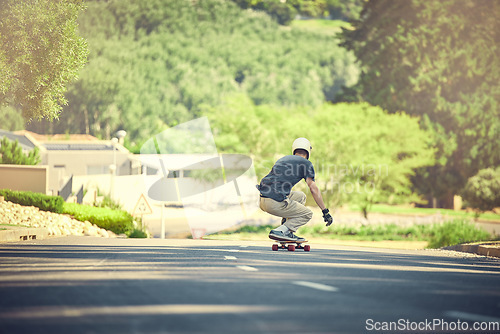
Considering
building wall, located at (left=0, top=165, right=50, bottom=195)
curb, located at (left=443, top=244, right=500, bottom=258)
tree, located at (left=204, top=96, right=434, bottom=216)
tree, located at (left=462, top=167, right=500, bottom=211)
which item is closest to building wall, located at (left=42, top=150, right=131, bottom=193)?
tree, located at (left=204, top=96, right=434, bottom=216)

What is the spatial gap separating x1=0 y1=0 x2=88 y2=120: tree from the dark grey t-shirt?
1845cm

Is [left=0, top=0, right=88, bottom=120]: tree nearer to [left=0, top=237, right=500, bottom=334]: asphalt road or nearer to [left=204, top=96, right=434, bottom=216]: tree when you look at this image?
[left=0, top=237, right=500, bottom=334]: asphalt road

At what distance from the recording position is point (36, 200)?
30484 mm

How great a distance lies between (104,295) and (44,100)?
81.6ft

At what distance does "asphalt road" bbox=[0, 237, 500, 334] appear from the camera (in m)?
6.57

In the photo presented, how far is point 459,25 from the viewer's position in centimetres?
7775

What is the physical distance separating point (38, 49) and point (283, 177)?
1902cm

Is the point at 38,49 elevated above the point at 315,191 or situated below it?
above

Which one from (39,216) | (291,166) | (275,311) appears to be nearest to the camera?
(275,311)

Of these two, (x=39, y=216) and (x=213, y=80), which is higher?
(x=213, y=80)

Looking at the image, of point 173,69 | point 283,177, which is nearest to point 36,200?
point 283,177

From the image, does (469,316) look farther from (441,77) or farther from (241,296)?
(441,77)

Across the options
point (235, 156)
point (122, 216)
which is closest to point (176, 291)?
point (122, 216)

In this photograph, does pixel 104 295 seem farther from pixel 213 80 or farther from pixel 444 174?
pixel 213 80
